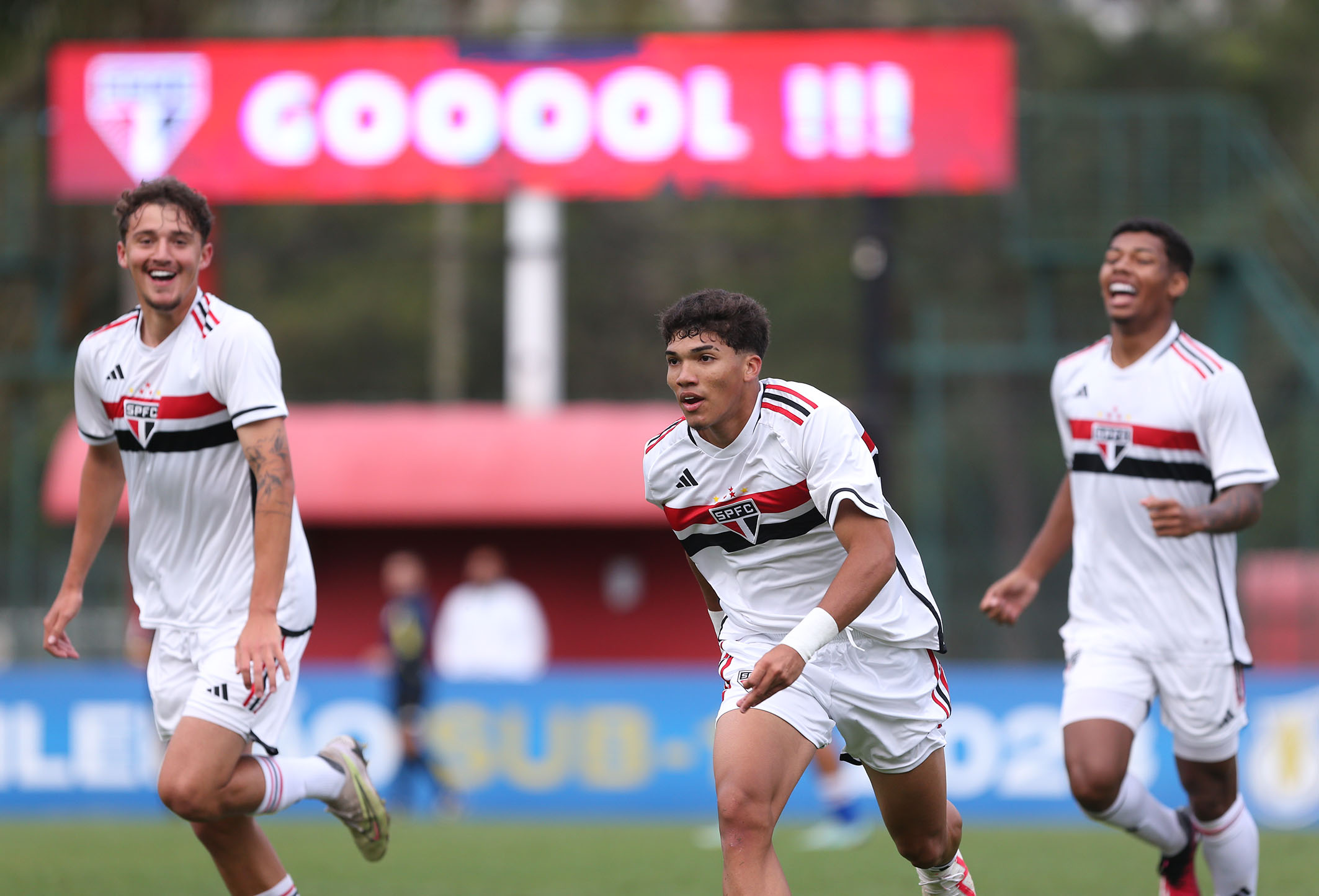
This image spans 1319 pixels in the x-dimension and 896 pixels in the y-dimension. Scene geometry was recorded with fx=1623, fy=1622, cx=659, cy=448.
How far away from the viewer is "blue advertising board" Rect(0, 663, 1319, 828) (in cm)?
1348

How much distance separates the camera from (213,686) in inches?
218

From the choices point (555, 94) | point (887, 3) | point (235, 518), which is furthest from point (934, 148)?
point (887, 3)

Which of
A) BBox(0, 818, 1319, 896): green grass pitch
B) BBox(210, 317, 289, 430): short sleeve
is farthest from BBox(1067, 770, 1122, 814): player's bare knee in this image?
BBox(210, 317, 289, 430): short sleeve

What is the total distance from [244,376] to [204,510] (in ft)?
1.74

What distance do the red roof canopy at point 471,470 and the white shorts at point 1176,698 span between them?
10.7m

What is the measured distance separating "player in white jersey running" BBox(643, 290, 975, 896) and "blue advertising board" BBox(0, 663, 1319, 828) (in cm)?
806

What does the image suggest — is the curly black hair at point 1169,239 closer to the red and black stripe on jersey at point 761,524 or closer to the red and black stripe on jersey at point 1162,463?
the red and black stripe on jersey at point 1162,463

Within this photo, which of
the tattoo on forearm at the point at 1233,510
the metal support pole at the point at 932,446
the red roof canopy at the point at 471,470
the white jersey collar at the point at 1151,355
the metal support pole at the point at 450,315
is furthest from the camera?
the metal support pole at the point at 450,315

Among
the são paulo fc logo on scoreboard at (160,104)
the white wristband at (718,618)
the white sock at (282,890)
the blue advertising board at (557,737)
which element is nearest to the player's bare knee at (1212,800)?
the white wristband at (718,618)

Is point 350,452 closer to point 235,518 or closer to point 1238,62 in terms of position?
point 235,518

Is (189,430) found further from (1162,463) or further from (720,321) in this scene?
(1162,463)

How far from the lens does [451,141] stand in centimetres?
1653

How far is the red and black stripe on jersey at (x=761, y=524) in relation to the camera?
5.25 m

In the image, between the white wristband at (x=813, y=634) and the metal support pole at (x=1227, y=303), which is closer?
the white wristband at (x=813, y=634)
